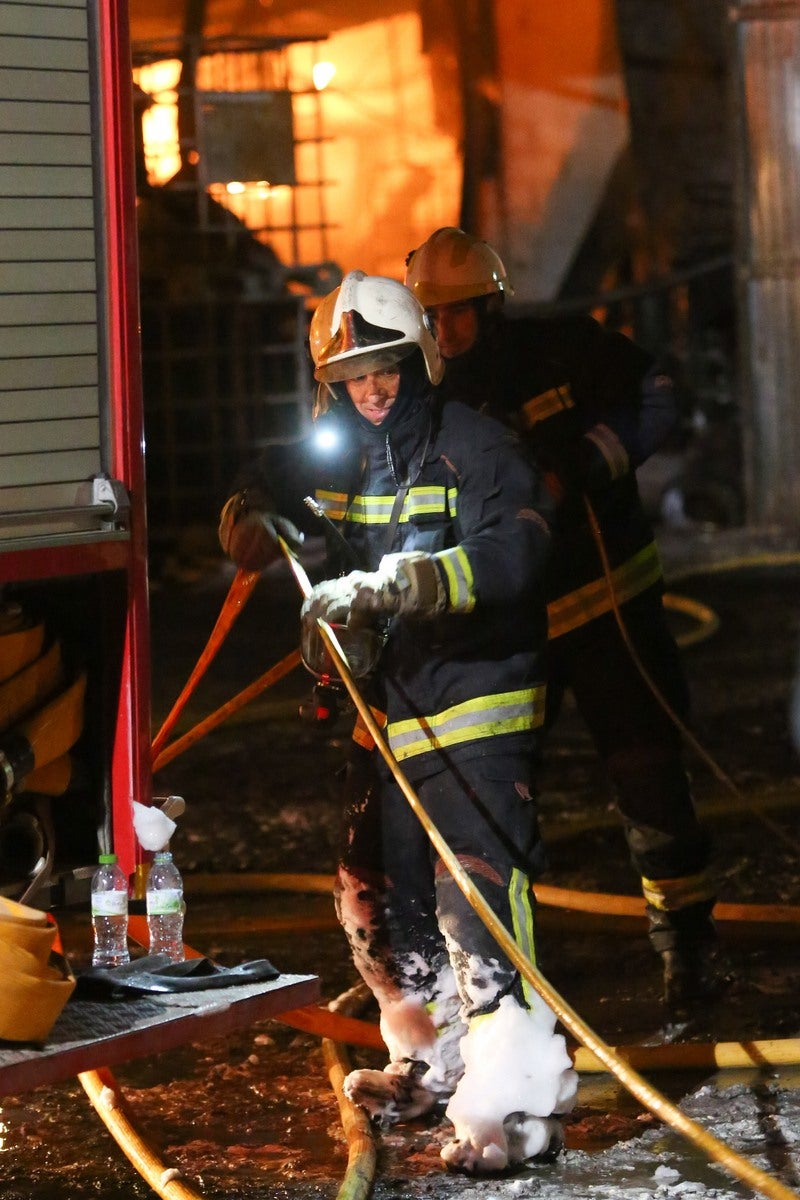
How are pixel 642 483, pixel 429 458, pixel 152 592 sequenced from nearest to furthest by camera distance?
pixel 429 458
pixel 152 592
pixel 642 483

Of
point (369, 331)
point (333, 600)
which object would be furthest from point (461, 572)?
point (369, 331)

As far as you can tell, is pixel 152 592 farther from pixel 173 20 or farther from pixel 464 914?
pixel 464 914

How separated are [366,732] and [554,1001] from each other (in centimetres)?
97

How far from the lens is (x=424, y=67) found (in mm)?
16750

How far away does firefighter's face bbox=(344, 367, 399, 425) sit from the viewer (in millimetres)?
3938

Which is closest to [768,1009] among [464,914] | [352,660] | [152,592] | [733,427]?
[464,914]

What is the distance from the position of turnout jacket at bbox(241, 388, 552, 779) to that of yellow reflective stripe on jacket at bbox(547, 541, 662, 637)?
2.24ft

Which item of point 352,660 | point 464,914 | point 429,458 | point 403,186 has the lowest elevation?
point 464,914

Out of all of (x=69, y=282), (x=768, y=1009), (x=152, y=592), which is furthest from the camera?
(x=152, y=592)

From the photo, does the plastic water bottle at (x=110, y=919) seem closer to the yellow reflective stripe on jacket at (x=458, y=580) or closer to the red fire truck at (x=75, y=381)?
Answer: the red fire truck at (x=75, y=381)

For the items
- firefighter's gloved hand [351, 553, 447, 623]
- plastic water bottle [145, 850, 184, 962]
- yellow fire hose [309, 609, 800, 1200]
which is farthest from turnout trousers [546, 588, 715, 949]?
plastic water bottle [145, 850, 184, 962]

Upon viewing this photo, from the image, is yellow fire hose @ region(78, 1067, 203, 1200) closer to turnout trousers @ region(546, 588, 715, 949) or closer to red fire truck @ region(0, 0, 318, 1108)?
→ red fire truck @ region(0, 0, 318, 1108)

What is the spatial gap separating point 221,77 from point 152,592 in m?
4.68

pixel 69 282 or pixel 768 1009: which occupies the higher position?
pixel 69 282
